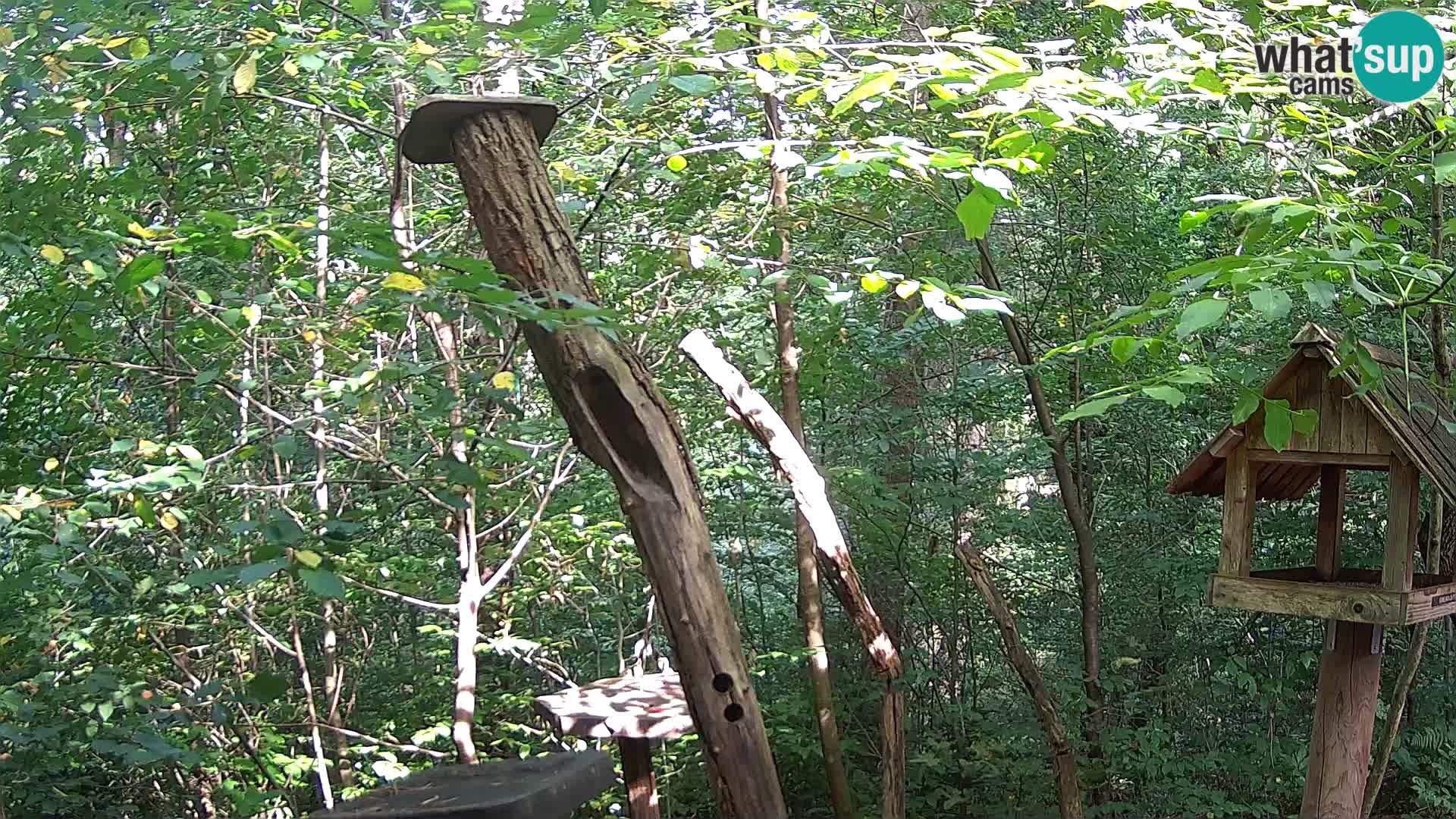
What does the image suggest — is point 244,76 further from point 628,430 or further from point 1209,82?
point 1209,82

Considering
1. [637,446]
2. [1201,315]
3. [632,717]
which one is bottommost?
[632,717]

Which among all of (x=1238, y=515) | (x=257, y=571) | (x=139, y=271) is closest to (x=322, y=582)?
(x=257, y=571)

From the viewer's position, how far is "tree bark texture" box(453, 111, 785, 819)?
6.77 ft

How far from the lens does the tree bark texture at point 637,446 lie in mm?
2064

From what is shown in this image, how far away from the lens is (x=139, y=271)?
184cm

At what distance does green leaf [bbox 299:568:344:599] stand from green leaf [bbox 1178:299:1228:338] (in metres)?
1.25

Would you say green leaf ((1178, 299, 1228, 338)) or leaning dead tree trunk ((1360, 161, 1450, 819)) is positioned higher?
green leaf ((1178, 299, 1228, 338))

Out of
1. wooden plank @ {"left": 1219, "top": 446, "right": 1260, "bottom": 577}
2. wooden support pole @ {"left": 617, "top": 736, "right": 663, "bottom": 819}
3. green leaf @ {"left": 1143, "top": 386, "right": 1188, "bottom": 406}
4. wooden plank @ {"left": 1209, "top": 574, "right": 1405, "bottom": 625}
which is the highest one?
green leaf @ {"left": 1143, "top": 386, "right": 1188, "bottom": 406}

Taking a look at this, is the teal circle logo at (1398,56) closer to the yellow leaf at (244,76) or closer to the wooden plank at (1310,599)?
the wooden plank at (1310,599)

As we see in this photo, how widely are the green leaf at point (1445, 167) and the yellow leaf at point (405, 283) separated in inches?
61.0

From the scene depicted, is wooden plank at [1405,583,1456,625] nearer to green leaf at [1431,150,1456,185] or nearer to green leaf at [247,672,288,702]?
green leaf at [1431,150,1456,185]

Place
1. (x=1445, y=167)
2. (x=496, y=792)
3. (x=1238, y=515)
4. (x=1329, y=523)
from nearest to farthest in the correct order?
(x=496, y=792) < (x=1445, y=167) < (x=1238, y=515) < (x=1329, y=523)

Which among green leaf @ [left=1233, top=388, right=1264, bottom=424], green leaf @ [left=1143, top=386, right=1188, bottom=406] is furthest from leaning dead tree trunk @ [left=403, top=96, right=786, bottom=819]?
green leaf @ [left=1233, top=388, right=1264, bottom=424]

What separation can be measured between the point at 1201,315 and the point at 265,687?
1.50 m
